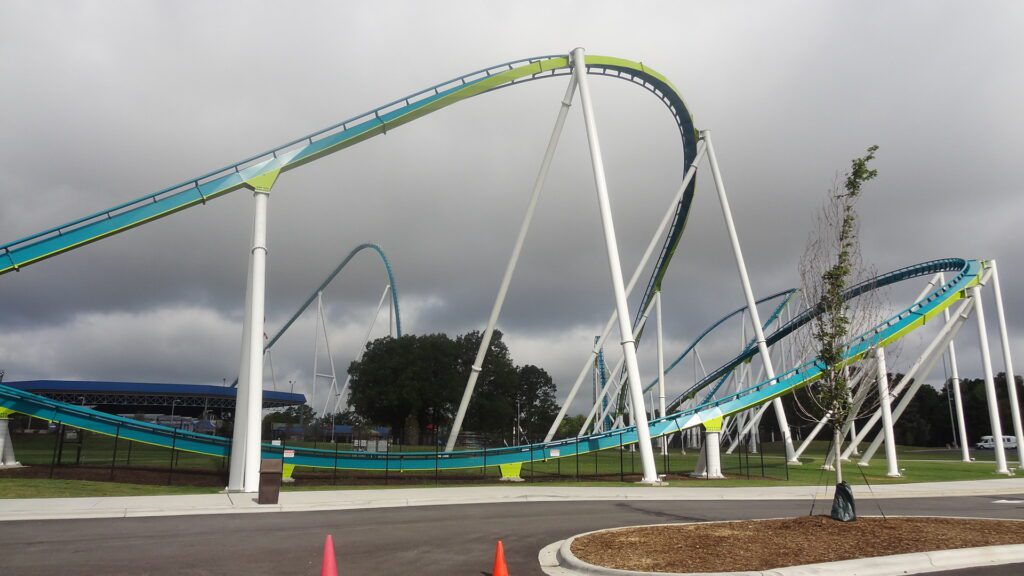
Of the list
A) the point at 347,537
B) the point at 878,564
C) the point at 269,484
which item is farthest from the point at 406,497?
the point at 878,564

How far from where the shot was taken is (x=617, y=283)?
23.5m

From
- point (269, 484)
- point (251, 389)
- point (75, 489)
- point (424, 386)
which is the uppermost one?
point (424, 386)

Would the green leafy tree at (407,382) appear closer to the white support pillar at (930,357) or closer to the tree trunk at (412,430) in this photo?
the tree trunk at (412,430)

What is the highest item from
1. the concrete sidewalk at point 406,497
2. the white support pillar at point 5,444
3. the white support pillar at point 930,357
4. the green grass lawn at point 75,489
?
the white support pillar at point 930,357

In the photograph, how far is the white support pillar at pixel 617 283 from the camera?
22469 mm

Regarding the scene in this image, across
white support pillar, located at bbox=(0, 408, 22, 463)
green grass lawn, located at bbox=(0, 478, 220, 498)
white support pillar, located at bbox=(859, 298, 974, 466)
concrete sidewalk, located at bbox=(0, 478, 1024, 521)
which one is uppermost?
white support pillar, located at bbox=(859, 298, 974, 466)

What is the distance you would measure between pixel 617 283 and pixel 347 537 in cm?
1463

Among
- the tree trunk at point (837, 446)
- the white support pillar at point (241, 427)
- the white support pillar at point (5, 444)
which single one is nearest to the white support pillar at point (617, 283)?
the tree trunk at point (837, 446)

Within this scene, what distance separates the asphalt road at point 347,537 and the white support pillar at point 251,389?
14.6 ft

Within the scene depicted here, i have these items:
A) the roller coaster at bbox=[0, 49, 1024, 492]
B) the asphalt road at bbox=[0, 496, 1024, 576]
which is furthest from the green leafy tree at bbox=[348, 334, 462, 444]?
the asphalt road at bbox=[0, 496, 1024, 576]

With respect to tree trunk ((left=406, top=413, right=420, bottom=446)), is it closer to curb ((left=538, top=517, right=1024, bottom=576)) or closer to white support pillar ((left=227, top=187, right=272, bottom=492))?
white support pillar ((left=227, top=187, right=272, bottom=492))

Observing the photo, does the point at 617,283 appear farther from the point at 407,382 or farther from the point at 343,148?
the point at 407,382

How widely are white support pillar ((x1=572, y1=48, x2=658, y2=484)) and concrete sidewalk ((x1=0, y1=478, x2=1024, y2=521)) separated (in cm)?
152

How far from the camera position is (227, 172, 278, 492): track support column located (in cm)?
1869
